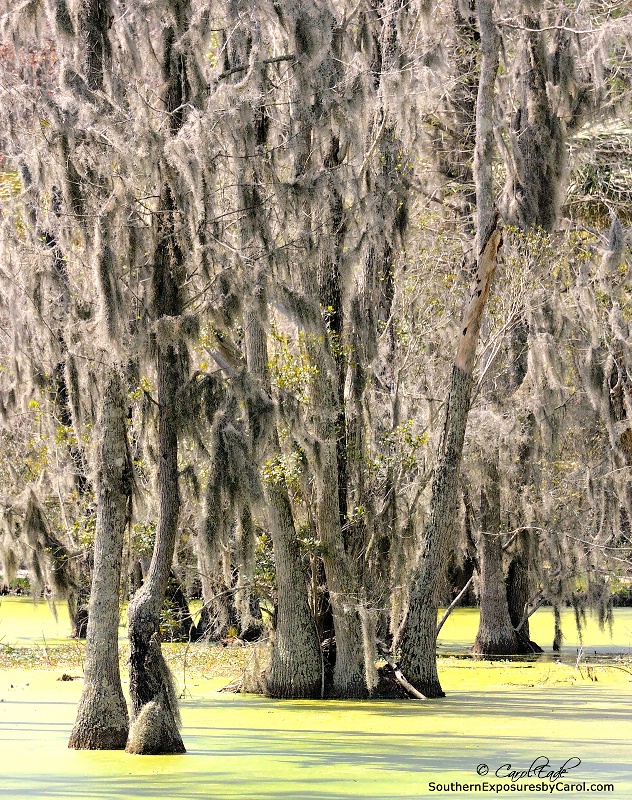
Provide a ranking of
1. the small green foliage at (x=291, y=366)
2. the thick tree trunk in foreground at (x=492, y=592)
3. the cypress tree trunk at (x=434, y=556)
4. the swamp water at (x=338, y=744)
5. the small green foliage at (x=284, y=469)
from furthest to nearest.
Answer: the thick tree trunk in foreground at (x=492, y=592)
the cypress tree trunk at (x=434, y=556)
the small green foliage at (x=284, y=469)
the small green foliage at (x=291, y=366)
the swamp water at (x=338, y=744)

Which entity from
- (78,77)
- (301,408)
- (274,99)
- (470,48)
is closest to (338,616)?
(301,408)

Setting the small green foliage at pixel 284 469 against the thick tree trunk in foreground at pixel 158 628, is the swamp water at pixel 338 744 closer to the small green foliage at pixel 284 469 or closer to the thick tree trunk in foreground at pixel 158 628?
the thick tree trunk in foreground at pixel 158 628

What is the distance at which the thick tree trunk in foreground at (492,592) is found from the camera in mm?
16547

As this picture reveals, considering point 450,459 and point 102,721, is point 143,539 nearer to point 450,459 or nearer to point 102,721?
point 450,459

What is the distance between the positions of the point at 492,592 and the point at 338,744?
727 centimetres

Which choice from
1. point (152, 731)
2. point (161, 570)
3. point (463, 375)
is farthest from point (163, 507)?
point (463, 375)

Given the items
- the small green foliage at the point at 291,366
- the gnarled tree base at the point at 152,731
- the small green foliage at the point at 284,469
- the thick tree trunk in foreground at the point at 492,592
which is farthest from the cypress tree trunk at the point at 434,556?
the gnarled tree base at the point at 152,731

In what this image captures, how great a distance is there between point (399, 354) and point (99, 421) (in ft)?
17.1

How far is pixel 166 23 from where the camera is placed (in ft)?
29.6

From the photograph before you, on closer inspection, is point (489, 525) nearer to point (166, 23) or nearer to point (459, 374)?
point (459, 374)

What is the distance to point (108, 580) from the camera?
9.05 m

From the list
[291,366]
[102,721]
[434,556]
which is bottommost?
[102,721]

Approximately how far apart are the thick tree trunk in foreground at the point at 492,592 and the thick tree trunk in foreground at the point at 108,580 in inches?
311

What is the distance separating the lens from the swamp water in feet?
26.0
